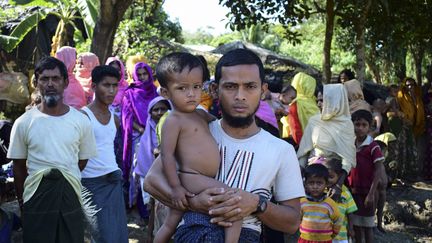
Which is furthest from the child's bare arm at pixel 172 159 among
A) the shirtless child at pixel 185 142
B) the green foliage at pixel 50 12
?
the green foliage at pixel 50 12

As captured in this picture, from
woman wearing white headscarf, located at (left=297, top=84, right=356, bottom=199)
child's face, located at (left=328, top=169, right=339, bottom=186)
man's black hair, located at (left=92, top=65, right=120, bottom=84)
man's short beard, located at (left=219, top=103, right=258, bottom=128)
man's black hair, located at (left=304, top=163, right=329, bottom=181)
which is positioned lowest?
child's face, located at (left=328, top=169, right=339, bottom=186)

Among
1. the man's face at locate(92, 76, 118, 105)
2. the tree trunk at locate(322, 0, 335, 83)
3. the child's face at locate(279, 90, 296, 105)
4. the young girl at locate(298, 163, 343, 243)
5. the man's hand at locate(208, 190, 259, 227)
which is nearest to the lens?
the man's hand at locate(208, 190, 259, 227)

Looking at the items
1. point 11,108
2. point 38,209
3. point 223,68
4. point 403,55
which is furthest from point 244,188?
point 403,55

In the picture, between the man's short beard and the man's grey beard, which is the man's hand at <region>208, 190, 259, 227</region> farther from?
the man's grey beard

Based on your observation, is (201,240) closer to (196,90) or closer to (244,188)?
(244,188)

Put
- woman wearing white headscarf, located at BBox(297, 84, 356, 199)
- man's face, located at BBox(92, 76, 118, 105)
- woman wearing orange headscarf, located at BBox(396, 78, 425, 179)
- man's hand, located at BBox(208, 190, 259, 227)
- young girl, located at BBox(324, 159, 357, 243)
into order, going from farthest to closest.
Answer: woman wearing orange headscarf, located at BBox(396, 78, 425, 179)
woman wearing white headscarf, located at BBox(297, 84, 356, 199)
young girl, located at BBox(324, 159, 357, 243)
man's face, located at BBox(92, 76, 118, 105)
man's hand, located at BBox(208, 190, 259, 227)

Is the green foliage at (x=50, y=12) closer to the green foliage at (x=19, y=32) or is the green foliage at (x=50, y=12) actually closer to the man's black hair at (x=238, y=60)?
the green foliage at (x=19, y=32)

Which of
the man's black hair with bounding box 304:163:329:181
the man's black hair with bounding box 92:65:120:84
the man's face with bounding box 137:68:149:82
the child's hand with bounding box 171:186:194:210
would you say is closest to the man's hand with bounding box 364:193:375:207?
the man's black hair with bounding box 304:163:329:181

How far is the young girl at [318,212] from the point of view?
198 inches

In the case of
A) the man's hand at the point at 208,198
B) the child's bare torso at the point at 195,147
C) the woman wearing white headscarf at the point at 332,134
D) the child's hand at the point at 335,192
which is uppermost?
the child's bare torso at the point at 195,147

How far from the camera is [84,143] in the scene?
4.12 m

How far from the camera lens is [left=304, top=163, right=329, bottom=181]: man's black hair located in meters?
5.05

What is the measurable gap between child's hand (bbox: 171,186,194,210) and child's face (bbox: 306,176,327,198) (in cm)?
283

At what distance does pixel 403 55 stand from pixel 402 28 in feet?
34.3
